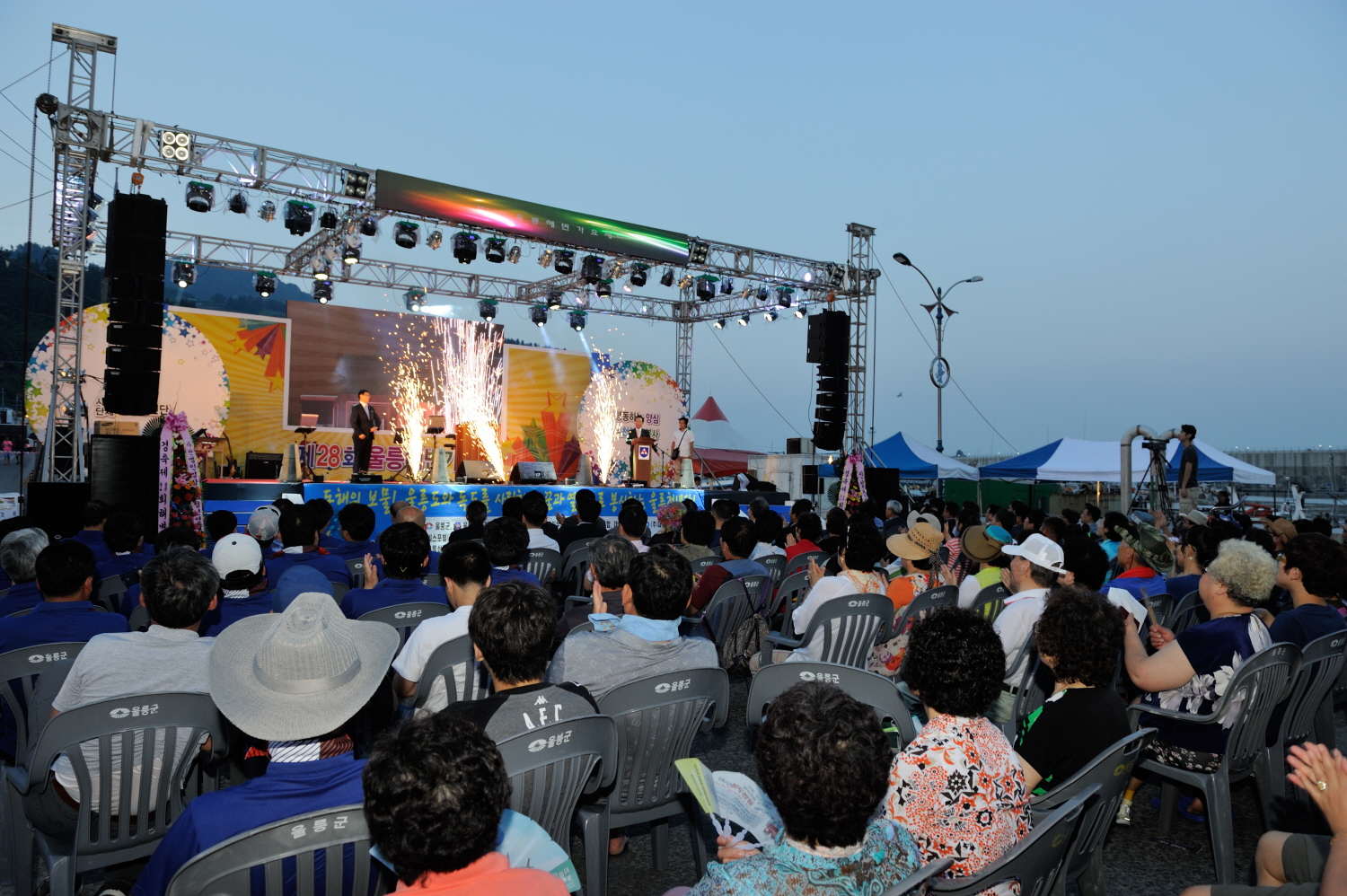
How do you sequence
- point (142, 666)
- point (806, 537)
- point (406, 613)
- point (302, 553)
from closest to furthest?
point (142, 666), point (406, 613), point (302, 553), point (806, 537)

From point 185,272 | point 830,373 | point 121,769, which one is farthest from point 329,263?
point 121,769

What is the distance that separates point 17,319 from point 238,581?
45127 millimetres

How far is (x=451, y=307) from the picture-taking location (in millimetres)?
19547

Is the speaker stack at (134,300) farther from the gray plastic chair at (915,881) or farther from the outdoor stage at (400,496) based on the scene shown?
the gray plastic chair at (915,881)

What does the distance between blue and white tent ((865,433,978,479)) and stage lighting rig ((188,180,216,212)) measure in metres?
12.7

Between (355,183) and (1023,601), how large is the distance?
10.8 m

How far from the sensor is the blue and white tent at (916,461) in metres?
18.0

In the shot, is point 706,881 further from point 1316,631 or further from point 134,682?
point 1316,631

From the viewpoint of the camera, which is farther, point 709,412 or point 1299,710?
point 709,412

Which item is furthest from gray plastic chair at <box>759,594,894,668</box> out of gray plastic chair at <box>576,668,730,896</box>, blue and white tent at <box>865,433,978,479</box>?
blue and white tent at <box>865,433,978,479</box>

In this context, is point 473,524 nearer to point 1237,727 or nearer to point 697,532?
point 697,532

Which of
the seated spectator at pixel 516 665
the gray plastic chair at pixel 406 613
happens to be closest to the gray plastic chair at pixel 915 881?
the seated spectator at pixel 516 665

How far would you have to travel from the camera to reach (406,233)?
13.2m

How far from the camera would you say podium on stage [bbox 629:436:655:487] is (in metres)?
16.7
